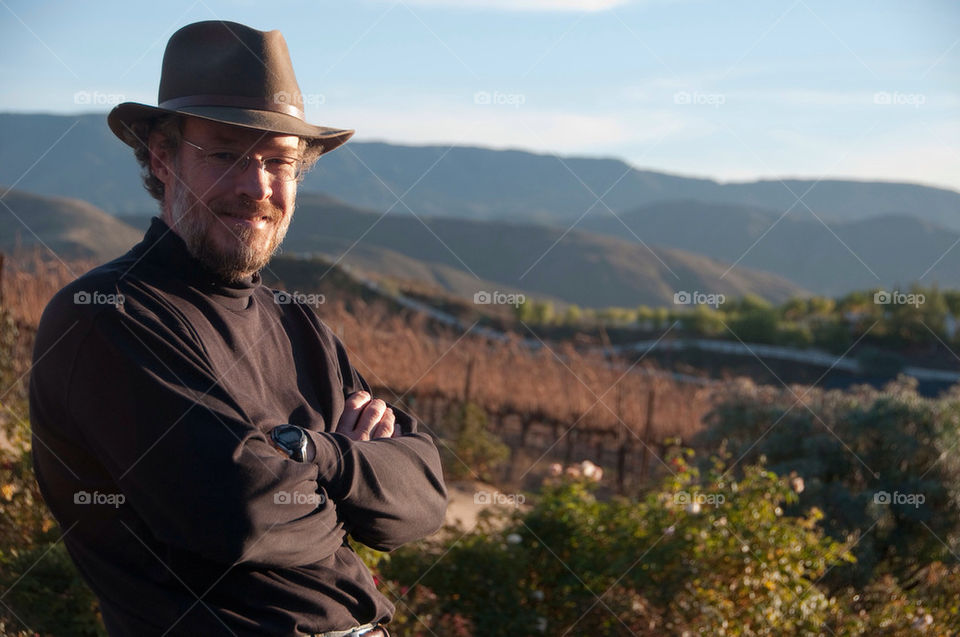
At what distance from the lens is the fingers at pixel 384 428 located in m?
2.30

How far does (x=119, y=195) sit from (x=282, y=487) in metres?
194

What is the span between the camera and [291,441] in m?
1.85

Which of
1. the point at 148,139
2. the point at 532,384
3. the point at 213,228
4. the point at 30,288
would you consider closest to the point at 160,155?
the point at 148,139

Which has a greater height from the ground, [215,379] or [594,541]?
[215,379]

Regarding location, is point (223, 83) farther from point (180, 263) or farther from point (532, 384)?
point (532, 384)

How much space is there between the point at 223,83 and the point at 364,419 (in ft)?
2.96

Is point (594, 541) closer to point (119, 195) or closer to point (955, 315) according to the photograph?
point (955, 315)

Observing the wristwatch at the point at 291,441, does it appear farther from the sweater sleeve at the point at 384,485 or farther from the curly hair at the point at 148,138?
the curly hair at the point at 148,138

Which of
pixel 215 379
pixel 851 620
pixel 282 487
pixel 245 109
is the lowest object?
pixel 851 620

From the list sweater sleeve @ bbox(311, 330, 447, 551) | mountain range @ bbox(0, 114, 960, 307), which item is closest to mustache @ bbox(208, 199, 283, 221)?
sweater sleeve @ bbox(311, 330, 447, 551)

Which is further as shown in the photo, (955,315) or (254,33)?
(955,315)

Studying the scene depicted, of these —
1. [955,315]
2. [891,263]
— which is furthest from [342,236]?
[955,315]

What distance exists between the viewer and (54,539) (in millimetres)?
3777

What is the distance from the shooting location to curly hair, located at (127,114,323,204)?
212 centimetres
